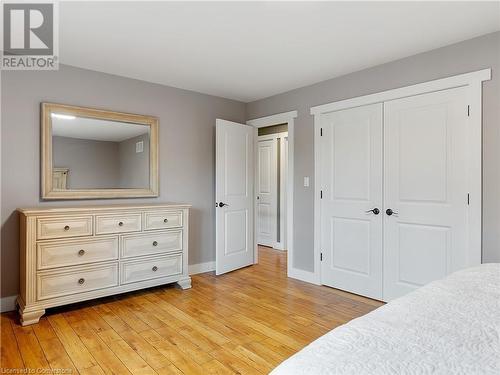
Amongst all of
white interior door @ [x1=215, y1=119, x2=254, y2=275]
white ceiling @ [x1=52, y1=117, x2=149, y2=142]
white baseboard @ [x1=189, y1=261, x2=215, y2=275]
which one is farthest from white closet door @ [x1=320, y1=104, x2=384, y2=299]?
white ceiling @ [x1=52, y1=117, x2=149, y2=142]

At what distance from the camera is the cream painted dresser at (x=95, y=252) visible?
8.44ft

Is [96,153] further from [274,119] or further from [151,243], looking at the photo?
[274,119]

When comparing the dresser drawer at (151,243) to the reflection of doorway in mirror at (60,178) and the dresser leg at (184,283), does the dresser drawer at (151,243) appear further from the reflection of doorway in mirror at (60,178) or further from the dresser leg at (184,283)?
the reflection of doorway in mirror at (60,178)

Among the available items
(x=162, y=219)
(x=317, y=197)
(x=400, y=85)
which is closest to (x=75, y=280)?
(x=162, y=219)

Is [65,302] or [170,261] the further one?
[170,261]

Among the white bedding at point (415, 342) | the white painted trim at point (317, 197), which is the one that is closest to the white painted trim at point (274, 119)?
the white painted trim at point (317, 197)

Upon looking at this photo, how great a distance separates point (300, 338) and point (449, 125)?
211 centimetres

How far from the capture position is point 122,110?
11.3ft

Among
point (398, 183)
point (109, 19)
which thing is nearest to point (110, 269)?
point (109, 19)

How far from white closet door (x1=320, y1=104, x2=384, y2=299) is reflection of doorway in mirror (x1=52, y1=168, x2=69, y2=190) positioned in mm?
2657

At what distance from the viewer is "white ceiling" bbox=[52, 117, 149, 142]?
3055mm

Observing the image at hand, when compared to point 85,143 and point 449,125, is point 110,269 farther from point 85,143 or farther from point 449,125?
point 449,125

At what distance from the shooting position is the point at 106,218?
2.92m

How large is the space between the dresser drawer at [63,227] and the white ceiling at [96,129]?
0.89 metres
